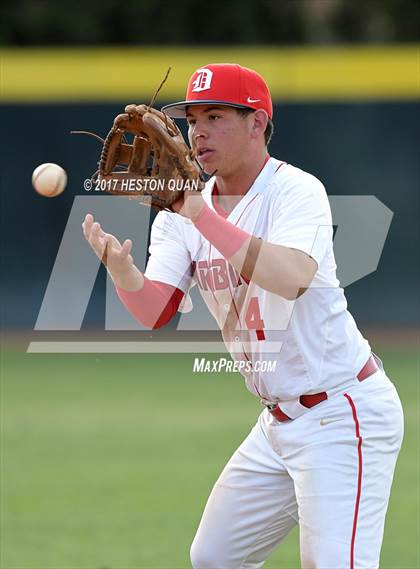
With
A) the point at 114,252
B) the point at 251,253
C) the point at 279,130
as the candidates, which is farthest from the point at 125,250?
the point at 279,130

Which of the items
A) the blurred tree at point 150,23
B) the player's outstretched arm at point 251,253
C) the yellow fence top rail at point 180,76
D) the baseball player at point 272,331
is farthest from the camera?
the blurred tree at point 150,23

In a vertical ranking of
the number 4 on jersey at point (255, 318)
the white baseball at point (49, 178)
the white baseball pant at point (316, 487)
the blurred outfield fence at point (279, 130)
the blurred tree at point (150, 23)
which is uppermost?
the blurred tree at point (150, 23)

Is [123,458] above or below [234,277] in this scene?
above

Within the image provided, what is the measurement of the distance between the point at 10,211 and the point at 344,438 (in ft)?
33.9

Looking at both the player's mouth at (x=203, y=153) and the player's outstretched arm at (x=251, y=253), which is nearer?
the player's outstretched arm at (x=251, y=253)

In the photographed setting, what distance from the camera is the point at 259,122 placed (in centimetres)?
429

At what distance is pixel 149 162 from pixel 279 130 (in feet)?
31.8

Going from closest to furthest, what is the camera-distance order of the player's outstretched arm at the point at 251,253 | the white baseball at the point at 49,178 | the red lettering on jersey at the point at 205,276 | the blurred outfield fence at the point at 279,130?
the player's outstretched arm at the point at 251,253 → the red lettering on jersey at the point at 205,276 → the white baseball at the point at 49,178 → the blurred outfield fence at the point at 279,130

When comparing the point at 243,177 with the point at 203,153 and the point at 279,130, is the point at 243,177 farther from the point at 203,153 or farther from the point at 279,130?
the point at 279,130

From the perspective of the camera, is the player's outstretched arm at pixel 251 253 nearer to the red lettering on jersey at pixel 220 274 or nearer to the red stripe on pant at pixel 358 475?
the red lettering on jersey at pixel 220 274

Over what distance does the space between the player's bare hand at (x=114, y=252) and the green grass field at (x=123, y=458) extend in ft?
6.88

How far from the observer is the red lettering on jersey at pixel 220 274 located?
4.30m

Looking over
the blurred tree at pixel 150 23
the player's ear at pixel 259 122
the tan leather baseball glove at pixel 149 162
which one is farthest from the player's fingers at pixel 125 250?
the blurred tree at pixel 150 23

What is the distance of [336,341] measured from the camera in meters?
4.19
